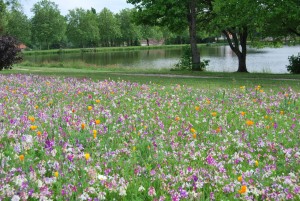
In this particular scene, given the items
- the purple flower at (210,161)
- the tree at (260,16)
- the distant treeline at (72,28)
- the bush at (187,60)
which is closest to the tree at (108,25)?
the distant treeline at (72,28)

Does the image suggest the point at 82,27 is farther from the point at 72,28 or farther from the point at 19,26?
the point at 19,26

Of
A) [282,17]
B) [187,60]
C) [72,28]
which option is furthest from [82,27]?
[282,17]

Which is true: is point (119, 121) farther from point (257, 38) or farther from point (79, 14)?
point (79, 14)

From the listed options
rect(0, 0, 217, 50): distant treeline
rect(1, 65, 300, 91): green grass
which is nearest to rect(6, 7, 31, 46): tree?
rect(0, 0, 217, 50): distant treeline

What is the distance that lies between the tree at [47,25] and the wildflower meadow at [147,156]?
120385 millimetres

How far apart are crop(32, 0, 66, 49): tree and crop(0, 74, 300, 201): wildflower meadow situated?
12039cm

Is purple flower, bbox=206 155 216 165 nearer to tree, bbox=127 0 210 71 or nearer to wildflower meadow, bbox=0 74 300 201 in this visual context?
wildflower meadow, bbox=0 74 300 201

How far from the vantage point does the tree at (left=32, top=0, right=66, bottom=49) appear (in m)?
123

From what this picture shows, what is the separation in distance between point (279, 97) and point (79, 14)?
470 feet

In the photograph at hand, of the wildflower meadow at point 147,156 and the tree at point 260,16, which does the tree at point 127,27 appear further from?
the wildflower meadow at point 147,156

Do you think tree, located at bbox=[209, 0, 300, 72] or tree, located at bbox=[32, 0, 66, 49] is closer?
tree, located at bbox=[209, 0, 300, 72]

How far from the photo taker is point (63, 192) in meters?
3.55

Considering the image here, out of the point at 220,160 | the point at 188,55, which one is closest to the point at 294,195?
the point at 220,160

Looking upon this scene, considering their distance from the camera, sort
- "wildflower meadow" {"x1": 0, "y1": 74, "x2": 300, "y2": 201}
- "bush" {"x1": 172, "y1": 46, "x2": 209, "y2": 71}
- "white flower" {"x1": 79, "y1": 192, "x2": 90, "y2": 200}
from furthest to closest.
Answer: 1. "bush" {"x1": 172, "y1": 46, "x2": 209, "y2": 71}
2. "wildflower meadow" {"x1": 0, "y1": 74, "x2": 300, "y2": 201}
3. "white flower" {"x1": 79, "y1": 192, "x2": 90, "y2": 200}
